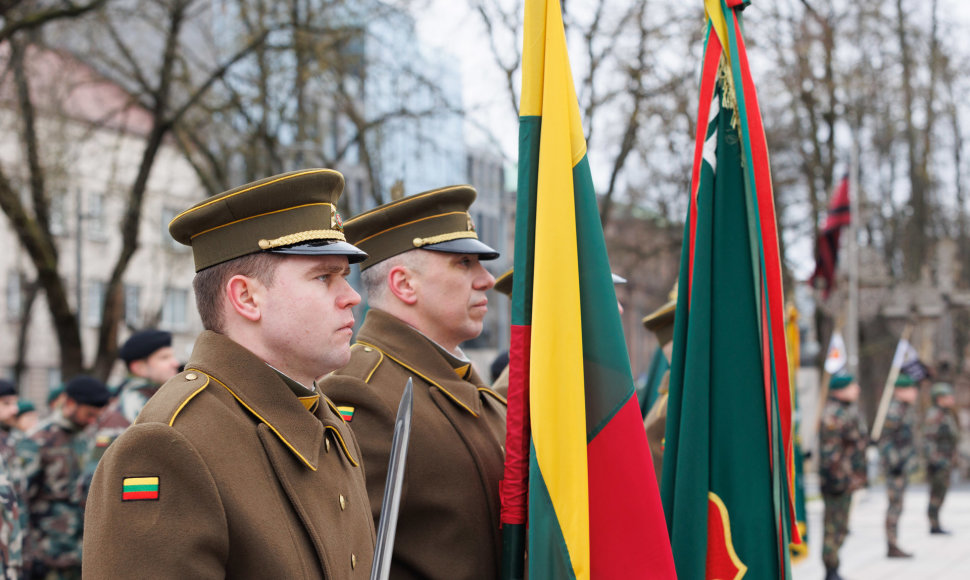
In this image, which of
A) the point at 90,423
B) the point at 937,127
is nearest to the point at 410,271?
the point at 90,423

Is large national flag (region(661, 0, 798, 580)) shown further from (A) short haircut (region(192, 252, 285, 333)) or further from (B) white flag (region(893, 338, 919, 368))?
(B) white flag (region(893, 338, 919, 368))

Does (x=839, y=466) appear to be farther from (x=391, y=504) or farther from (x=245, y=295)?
(x=245, y=295)

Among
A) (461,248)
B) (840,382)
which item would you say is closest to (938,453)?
(840,382)

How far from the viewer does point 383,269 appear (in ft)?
12.2

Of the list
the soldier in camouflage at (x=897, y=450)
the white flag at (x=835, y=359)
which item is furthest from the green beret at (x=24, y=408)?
the white flag at (x=835, y=359)

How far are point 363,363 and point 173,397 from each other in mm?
1200

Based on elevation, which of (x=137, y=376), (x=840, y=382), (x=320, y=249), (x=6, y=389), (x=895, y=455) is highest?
(x=320, y=249)

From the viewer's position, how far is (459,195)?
3791 mm

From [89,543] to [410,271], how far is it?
1.74 metres

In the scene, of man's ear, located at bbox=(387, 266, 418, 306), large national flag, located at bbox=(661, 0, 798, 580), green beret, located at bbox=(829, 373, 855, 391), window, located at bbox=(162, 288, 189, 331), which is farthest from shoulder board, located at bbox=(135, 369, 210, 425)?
window, located at bbox=(162, 288, 189, 331)

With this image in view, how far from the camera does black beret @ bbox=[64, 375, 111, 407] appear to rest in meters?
7.86

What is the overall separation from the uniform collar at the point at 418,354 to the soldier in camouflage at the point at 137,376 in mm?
3914

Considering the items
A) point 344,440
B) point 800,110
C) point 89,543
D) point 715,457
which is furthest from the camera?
point 800,110

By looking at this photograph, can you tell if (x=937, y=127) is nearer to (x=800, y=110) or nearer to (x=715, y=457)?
(x=800, y=110)
